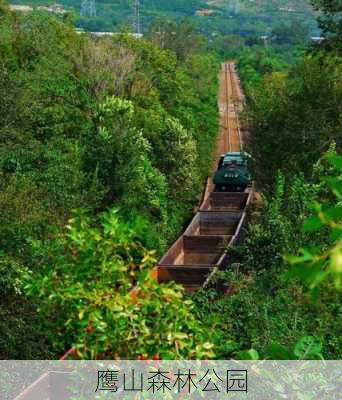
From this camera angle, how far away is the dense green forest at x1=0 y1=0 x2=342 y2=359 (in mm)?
6004

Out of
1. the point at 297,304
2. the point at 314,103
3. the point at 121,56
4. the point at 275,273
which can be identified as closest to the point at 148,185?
the point at 314,103

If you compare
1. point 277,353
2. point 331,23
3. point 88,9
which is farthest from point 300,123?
point 88,9

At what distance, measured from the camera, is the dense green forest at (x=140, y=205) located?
19.7ft

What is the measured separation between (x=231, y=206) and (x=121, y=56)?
279 inches

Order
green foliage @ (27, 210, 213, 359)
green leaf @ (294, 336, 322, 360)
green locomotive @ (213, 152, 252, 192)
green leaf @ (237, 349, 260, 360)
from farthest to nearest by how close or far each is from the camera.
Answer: green locomotive @ (213, 152, 252, 192) → green foliage @ (27, 210, 213, 359) → green leaf @ (294, 336, 322, 360) → green leaf @ (237, 349, 260, 360)

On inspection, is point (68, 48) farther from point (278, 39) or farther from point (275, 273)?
point (278, 39)

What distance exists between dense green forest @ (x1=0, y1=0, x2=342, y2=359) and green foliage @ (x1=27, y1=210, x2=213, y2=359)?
0.04 ft

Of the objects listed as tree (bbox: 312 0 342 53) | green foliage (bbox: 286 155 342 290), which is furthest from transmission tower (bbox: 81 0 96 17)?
green foliage (bbox: 286 155 342 290)

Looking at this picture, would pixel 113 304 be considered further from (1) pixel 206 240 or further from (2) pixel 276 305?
(1) pixel 206 240

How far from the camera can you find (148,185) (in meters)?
28.2

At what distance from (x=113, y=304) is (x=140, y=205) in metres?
21.4

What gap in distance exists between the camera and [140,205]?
2727 cm

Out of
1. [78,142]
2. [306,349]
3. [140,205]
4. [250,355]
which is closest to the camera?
[250,355]

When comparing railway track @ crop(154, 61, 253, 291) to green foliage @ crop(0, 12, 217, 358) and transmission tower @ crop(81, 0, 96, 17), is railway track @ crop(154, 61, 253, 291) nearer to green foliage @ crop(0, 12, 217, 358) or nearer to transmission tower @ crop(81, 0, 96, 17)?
green foliage @ crop(0, 12, 217, 358)
